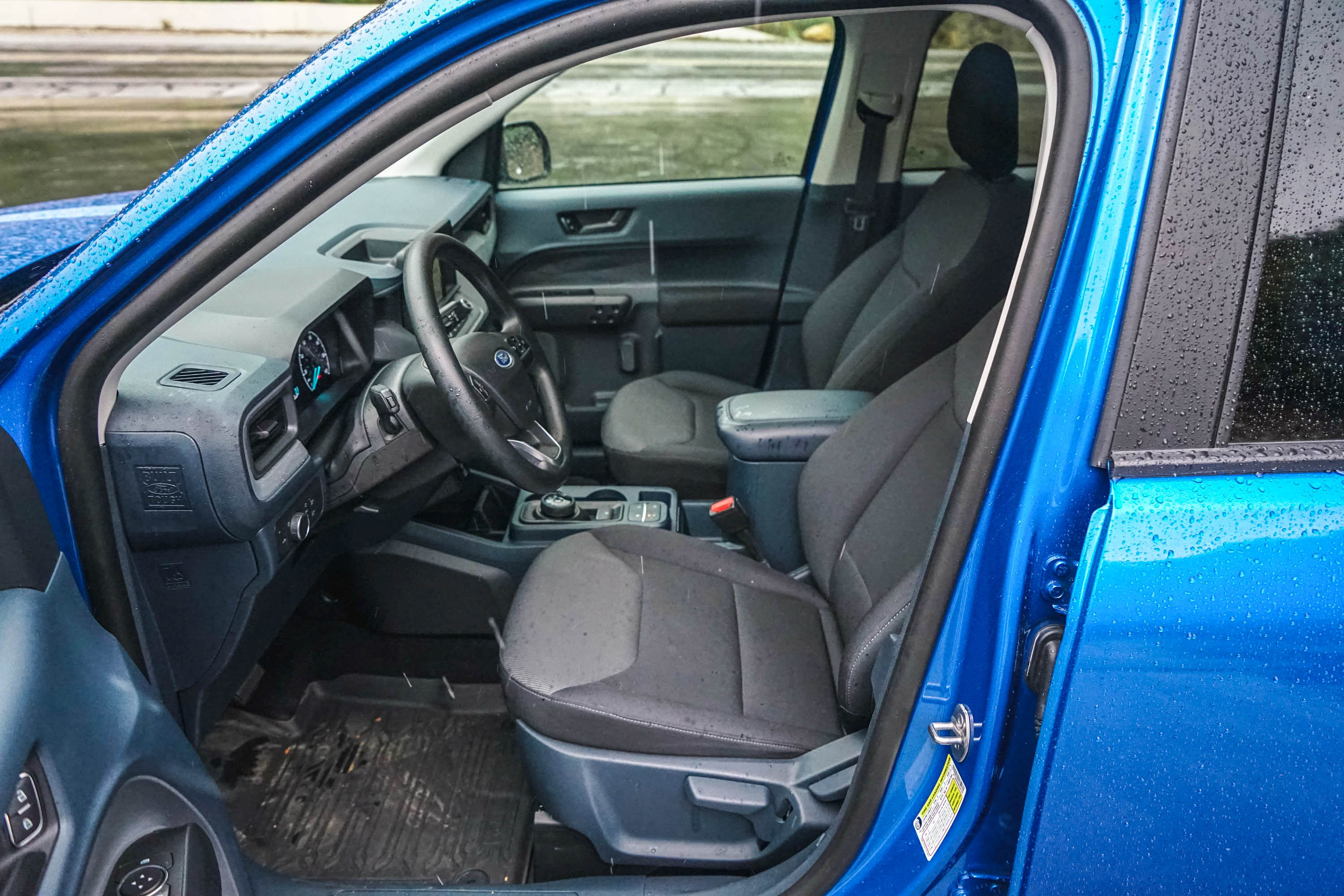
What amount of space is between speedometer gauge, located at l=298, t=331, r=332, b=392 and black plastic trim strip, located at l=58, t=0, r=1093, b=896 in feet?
1.63

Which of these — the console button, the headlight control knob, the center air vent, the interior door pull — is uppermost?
the center air vent

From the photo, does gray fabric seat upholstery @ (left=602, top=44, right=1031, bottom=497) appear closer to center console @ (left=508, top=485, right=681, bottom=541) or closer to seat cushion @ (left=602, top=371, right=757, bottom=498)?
seat cushion @ (left=602, top=371, right=757, bottom=498)

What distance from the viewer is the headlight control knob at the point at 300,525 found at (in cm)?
157

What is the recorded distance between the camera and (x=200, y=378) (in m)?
1.36

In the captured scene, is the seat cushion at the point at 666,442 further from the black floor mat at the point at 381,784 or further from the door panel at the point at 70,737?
the door panel at the point at 70,737

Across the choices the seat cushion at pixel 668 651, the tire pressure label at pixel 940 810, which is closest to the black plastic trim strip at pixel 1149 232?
the tire pressure label at pixel 940 810

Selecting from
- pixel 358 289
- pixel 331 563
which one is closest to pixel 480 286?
pixel 358 289

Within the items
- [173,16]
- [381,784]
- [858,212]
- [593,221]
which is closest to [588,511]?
[381,784]

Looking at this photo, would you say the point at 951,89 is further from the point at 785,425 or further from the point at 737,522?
the point at 737,522

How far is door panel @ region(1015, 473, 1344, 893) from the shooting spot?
0.79 meters

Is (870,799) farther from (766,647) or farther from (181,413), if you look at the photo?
(181,413)

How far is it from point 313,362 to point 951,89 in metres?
1.45

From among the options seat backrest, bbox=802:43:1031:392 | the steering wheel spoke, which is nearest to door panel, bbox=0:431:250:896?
the steering wheel spoke

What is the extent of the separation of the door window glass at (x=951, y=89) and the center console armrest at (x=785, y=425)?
2.12 feet
